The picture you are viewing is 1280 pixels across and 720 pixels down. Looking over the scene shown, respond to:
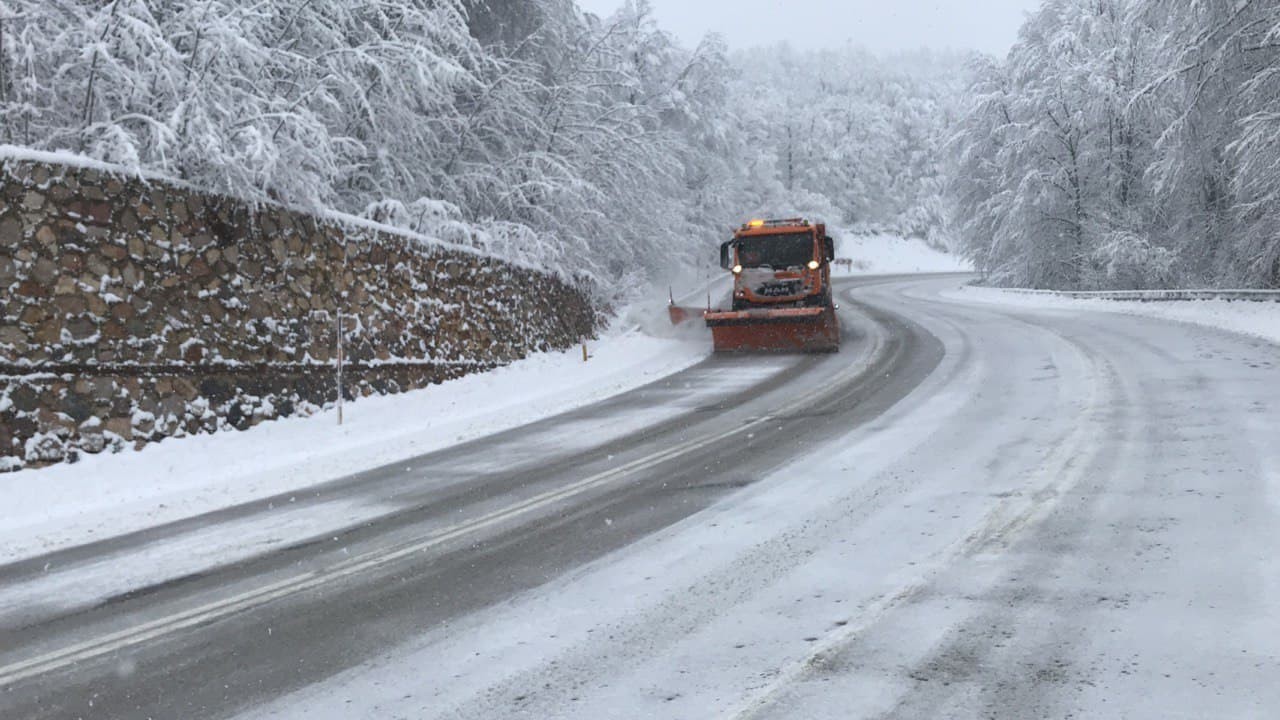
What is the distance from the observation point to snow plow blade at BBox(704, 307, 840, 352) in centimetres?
1733

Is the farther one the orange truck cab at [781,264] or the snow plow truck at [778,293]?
the orange truck cab at [781,264]

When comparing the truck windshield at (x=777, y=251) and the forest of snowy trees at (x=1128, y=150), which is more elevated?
the forest of snowy trees at (x=1128, y=150)

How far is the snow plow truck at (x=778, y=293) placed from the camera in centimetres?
1755

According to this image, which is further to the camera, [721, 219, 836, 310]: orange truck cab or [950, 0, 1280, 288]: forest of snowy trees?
[950, 0, 1280, 288]: forest of snowy trees

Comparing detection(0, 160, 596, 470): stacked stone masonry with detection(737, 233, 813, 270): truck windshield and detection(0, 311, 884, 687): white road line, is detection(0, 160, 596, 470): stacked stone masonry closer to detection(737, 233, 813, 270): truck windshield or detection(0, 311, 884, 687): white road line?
detection(0, 311, 884, 687): white road line

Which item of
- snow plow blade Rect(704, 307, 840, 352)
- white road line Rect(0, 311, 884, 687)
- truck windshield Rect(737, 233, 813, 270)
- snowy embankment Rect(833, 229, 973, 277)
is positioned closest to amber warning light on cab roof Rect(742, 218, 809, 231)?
truck windshield Rect(737, 233, 813, 270)

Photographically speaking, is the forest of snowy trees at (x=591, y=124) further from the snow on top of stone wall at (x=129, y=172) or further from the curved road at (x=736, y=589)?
the curved road at (x=736, y=589)

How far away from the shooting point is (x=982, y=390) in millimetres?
11719

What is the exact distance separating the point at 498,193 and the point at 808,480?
1237 centimetres

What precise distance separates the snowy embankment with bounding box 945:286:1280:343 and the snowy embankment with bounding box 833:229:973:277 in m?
49.5

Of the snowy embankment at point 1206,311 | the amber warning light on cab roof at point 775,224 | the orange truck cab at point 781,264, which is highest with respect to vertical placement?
the amber warning light on cab roof at point 775,224

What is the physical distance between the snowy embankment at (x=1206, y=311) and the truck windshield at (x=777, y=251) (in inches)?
320

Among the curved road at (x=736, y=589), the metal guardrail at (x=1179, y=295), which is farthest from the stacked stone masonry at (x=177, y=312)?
the metal guardrail at (x=1179, y=295)

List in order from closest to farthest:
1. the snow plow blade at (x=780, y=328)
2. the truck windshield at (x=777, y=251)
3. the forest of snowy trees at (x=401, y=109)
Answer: the forest of snowy trees at (x=401, y=109), the snow plow blade at (x=780, y=328), the truck windshield at (x=777, y=251)
